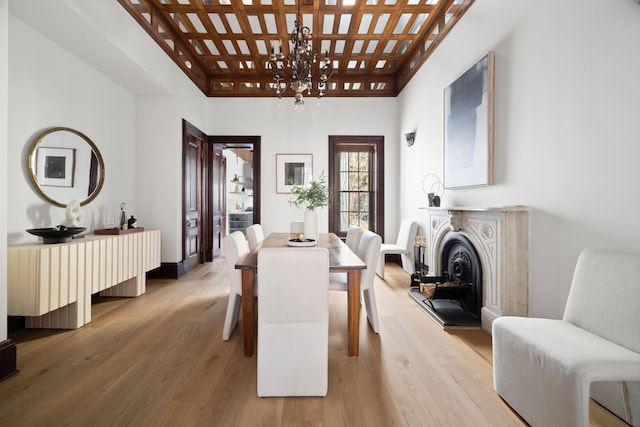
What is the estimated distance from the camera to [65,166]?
11.0 feet

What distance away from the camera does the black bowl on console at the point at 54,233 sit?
8.84ft

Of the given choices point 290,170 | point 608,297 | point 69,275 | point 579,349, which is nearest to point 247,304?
point 69,275

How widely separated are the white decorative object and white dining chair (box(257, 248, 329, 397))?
99.7 inches

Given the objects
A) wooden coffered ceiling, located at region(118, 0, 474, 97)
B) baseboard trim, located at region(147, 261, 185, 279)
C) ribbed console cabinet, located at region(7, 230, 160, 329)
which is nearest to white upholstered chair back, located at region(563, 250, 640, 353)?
wooden coffered ceiling, located at region(118, 0, 474, 97)

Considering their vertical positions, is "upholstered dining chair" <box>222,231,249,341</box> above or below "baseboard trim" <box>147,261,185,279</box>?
above

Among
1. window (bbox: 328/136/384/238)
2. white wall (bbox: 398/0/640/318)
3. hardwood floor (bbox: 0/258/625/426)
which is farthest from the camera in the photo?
window (bbox: 328/136/384/238)

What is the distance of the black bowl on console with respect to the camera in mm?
2693

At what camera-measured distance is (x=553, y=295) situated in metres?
2.20

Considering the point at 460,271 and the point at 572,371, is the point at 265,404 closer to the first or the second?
the point at 572,371

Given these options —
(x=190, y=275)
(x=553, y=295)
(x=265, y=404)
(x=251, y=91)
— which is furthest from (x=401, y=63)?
(x=265, y=404)

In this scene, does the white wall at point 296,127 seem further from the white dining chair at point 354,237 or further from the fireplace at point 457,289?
the fireplace at point 457,289

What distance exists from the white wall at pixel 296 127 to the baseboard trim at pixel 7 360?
13.8 feet

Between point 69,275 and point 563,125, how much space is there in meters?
4.00

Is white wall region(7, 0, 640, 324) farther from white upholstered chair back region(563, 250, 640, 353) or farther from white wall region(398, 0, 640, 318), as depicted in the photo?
white upholstered chair back region(563, 250, 640, 353)
